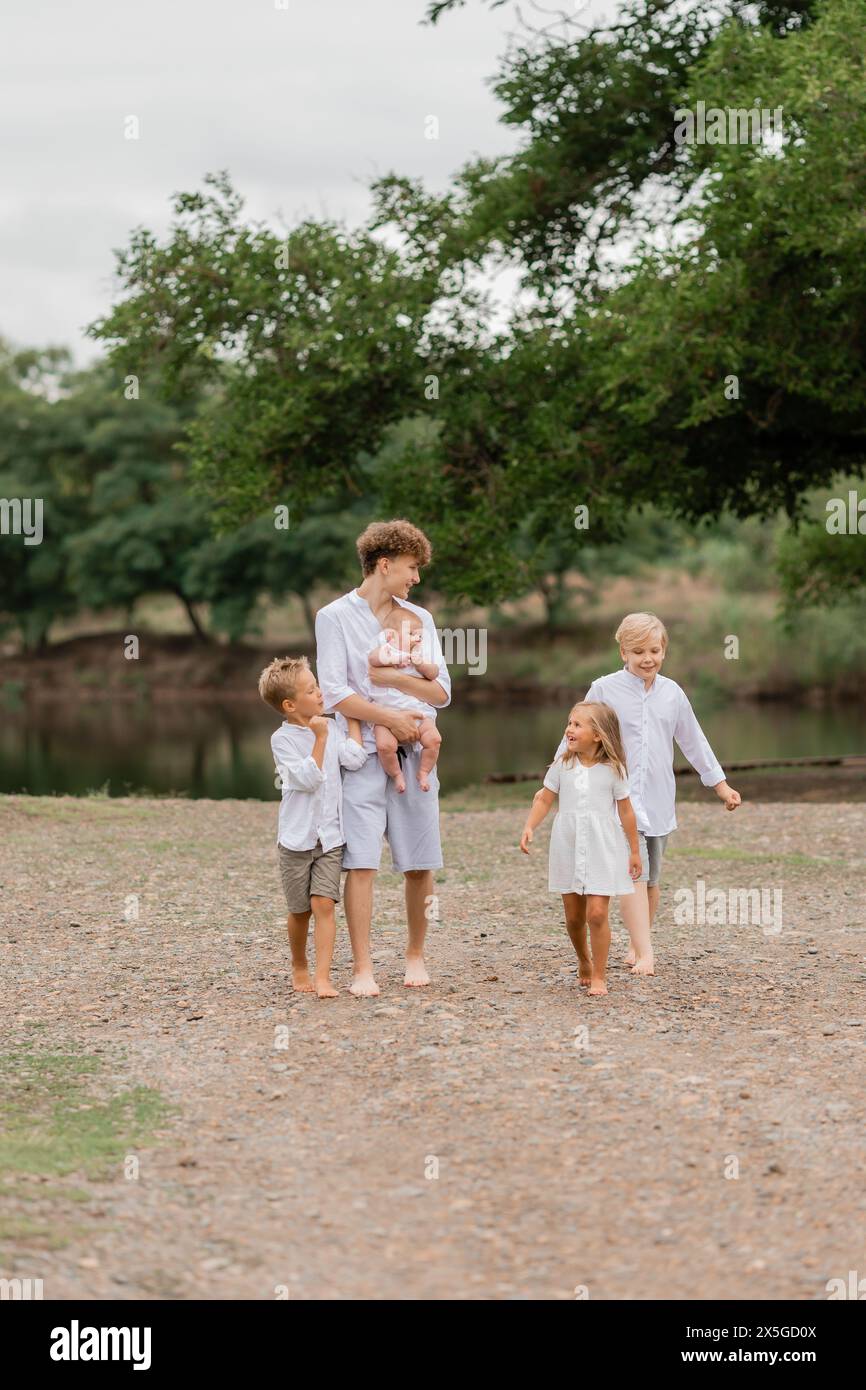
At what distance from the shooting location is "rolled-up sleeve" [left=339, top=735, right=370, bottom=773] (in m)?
7.63

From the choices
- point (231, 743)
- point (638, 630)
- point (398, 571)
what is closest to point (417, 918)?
point (398, 571)

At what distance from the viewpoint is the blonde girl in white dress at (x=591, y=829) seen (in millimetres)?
7871

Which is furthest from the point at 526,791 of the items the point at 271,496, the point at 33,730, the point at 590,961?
the point at 33,730

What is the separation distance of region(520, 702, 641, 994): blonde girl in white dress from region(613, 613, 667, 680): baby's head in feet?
1.06

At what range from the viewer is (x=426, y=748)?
7.70m

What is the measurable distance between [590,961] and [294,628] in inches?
2187

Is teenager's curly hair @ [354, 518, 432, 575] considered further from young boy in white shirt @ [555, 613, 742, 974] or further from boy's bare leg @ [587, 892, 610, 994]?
boy's bare leg @ [587, 892, 610, 994]

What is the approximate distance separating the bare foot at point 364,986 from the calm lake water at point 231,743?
14.8 meters

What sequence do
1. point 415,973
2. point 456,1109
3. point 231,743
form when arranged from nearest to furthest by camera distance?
1. point 456,1109
2. point 415,973
3. point 231,743

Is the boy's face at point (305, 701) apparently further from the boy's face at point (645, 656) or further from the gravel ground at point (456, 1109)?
the boy's face at point (645, 656)

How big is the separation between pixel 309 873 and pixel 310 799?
38 cm

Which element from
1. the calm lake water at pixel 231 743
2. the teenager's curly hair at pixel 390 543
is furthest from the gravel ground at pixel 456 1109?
the calm lake water at pixel 231 743

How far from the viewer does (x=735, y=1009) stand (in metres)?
7.84

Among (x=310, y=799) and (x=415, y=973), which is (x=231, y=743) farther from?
(x=310, y=799)
